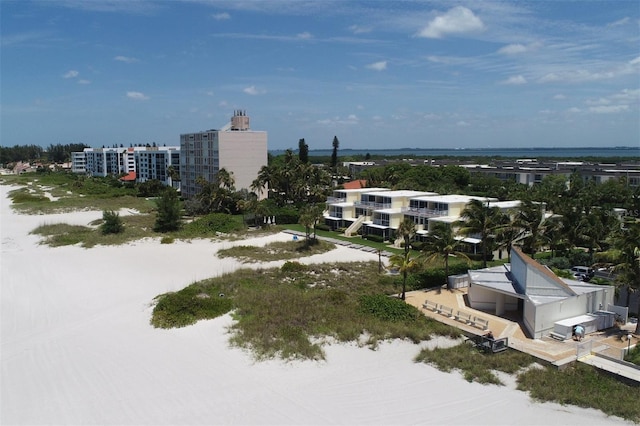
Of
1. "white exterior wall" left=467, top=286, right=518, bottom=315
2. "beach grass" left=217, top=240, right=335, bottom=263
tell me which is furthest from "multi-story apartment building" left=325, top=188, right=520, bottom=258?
"white exterior wall" left=467, top=286, right=518, bottom=315

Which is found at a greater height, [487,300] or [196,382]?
[487,300]

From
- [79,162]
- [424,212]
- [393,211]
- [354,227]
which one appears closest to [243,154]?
[354,227]

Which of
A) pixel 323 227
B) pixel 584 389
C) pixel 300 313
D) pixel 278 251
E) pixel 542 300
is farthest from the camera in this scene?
pixel 323 227

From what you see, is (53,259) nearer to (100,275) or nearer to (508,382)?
(100,275)

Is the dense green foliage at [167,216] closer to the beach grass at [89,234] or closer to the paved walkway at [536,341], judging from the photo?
the beach grass at [89,234]

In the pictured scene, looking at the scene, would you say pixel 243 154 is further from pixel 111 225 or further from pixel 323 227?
pixel 111 225

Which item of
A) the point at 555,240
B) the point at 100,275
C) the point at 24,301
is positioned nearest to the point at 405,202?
the point at 555,240

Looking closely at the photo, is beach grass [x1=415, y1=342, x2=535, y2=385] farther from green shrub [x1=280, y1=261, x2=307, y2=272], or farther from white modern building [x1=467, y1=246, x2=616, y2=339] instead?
green shrub [x1=280, y1=261, x2=307, y2=272]
